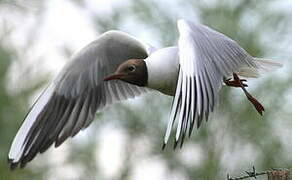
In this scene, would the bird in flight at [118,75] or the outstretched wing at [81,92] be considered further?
the outstretched wing at [81,92]

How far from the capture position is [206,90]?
3.66 metres

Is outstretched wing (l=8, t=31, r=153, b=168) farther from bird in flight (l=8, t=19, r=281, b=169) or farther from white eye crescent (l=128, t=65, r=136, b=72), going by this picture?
white eye crescent (l=128, t=65, r=136, b=72)

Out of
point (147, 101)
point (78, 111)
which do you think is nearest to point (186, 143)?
point (147, 101)

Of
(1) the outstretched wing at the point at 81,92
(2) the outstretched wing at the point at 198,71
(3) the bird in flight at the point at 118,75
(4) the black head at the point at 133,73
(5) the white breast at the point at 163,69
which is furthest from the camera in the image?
(1) the outstretched wing at the point at 81,92

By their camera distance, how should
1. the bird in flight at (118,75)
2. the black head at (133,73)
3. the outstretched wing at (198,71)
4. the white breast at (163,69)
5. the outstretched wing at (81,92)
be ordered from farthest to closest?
the outstretched wing at (81,92), the black head at (133,73), the white breast at (163,69), the bird in flight at (118,75), the outstretched wing at (198,71)

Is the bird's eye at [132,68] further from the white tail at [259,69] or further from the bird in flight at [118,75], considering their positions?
the white tail at [259,69]

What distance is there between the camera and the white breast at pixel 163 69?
413 cm

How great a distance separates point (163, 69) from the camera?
4156mm

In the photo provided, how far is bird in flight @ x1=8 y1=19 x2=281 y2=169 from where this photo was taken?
3.87 m

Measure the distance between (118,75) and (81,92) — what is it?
363mm

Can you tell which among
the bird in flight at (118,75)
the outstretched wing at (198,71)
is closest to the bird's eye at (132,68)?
the bird in flight at (118,75)

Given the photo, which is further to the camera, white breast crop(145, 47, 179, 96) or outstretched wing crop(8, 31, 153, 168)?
outstretched wing crop(8, 31, 153, 168)

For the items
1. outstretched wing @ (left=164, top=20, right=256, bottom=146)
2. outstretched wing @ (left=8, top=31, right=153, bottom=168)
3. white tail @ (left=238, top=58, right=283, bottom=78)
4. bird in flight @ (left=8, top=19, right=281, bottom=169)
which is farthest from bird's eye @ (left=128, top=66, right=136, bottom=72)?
white tail @ (left=238, top=58, right=283, bottom=78)

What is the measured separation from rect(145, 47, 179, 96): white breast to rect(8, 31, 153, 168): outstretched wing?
0.30 metres
